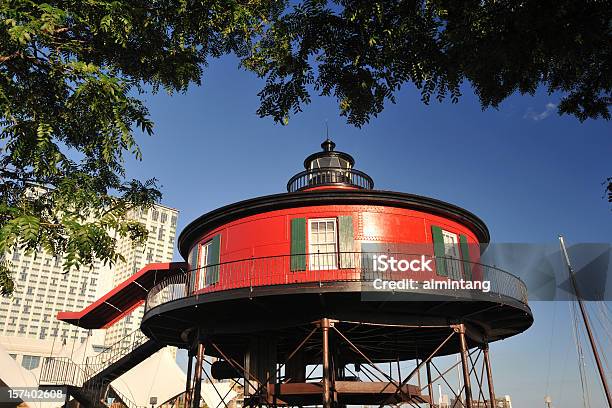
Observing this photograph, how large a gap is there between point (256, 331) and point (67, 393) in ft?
44.9

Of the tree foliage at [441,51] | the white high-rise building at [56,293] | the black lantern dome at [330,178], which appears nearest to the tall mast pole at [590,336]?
the black lantern dome at [330,178]

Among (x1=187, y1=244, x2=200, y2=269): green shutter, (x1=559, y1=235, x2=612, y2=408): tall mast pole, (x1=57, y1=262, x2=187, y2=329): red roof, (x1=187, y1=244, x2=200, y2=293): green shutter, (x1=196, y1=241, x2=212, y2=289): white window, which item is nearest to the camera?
(x1=196, y1=241, x2=212, y2=289): white window

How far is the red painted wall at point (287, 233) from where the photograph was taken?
1468 cm

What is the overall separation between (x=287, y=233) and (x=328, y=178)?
5.01 meters

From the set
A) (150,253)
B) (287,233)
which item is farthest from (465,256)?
(150,253)

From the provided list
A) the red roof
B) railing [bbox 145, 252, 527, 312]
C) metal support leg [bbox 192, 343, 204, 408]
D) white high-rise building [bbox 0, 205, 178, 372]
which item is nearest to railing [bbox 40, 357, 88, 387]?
the red roof

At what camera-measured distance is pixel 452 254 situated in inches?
621

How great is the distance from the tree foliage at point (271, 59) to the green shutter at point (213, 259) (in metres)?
7.35

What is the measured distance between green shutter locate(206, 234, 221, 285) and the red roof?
3091 mm

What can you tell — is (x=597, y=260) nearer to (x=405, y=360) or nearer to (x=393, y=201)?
(x=405, y=360)

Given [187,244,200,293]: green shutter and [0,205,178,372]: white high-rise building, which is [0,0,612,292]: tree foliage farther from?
[0,205,178,372]: white high-rise building

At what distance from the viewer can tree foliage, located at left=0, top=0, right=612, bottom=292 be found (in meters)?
A: 5.36

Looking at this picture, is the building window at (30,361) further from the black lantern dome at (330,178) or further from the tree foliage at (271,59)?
the tree foliage at (271,59)

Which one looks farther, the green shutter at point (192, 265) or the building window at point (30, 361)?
the building window at point (30, 361)
